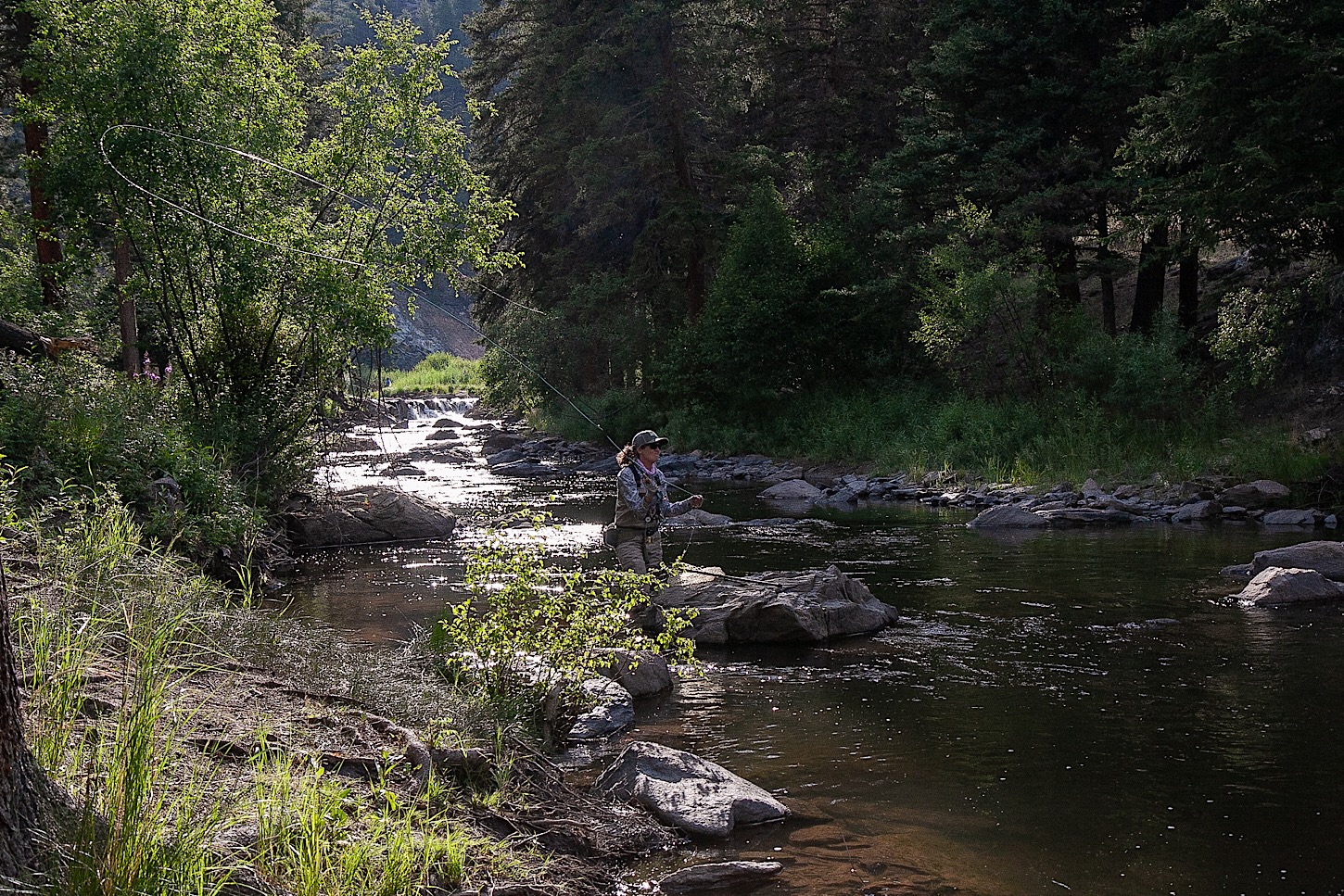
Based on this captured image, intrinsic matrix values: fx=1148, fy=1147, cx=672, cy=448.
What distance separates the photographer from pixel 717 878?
514 cm

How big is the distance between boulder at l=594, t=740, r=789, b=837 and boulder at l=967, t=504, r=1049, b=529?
1194cm

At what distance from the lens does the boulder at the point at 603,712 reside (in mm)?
7387

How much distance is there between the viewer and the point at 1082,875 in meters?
5.22

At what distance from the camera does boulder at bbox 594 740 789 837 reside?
5715 millimetres

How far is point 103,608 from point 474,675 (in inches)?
82.4

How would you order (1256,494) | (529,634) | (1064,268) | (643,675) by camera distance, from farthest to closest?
(1064,268)
(1256,494)
(643,675)
(529,634)

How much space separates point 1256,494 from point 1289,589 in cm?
724

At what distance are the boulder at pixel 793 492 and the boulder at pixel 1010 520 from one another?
4.75 meters

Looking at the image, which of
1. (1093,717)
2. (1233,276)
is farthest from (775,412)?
(1093,717)

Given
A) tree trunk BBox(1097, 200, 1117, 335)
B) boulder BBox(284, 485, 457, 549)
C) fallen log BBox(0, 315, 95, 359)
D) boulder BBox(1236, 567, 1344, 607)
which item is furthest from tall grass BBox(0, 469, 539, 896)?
tree trunk BBox(1097, 200, 1117, 335)

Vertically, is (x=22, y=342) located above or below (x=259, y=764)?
above

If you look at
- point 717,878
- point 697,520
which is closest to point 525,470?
point 697,520

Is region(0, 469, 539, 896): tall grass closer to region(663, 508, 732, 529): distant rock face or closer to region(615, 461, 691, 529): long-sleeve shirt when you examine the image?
region(615, 461, 691, 529): long-sleeve shirt

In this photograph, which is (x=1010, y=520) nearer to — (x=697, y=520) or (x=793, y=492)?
(x=697, y=520)
